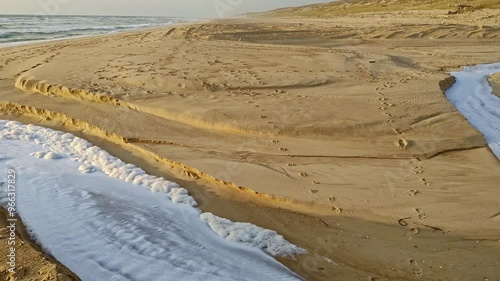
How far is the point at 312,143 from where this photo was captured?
5.00 meters

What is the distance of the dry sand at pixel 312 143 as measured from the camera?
3227mm

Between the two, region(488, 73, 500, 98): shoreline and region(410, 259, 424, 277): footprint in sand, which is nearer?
region(410, 259, 424, 277): footprint in sand

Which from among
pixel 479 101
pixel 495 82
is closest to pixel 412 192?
pixel 479 101

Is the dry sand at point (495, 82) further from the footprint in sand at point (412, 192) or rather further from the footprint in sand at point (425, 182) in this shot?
the footprint in sand at point (412, 192)

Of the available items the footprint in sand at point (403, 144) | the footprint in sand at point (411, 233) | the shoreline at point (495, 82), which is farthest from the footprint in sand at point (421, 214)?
the shoreline at point (495, 82)

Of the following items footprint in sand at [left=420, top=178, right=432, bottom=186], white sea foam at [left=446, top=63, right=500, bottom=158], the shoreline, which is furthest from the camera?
the shoreline

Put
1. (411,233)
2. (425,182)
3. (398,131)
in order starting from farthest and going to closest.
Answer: (398,131) → (425,182) → (411,233)

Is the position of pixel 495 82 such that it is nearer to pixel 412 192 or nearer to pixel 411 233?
pixel 412 192

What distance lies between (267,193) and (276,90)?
3.28 meters

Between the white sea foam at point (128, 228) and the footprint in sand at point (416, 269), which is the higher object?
the footprint in sand at point (416, 269)

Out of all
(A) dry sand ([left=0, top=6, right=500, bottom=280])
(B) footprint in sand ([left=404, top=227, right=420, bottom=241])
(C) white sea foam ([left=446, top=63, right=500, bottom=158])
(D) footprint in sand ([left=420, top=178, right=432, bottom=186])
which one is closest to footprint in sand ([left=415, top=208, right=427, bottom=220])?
(A) dry sand ([left=0, top=6, right=500, bottom=280])

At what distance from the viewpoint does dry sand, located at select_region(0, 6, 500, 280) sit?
3.23 meters

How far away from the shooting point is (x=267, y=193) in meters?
3.93

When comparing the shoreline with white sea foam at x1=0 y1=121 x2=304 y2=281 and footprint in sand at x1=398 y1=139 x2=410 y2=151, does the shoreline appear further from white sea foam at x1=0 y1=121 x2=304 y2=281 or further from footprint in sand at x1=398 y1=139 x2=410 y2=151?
white sea foam at x1=0 y1=121 x2=304 y2=281
